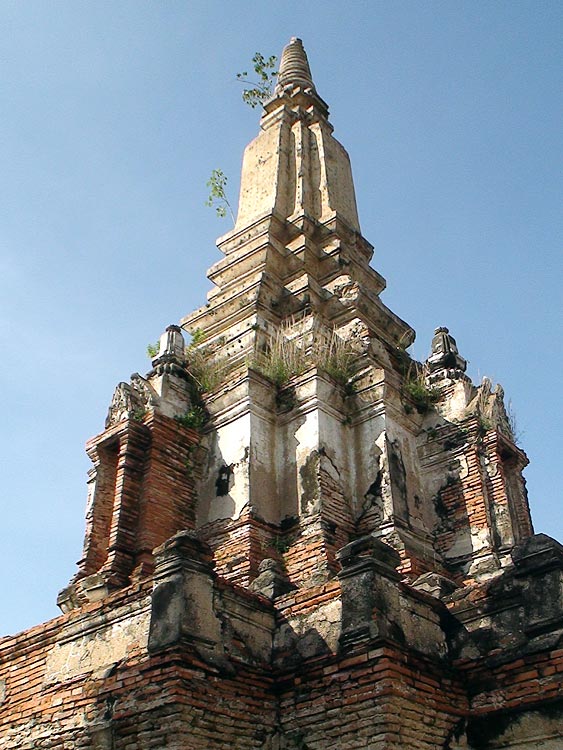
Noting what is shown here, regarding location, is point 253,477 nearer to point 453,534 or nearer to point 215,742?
point 453,534

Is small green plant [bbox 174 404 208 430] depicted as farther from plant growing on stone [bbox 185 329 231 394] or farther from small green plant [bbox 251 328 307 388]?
small green plant [bbox 251 328 307 388]

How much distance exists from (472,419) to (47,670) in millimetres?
5632

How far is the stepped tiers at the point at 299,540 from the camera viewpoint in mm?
6367

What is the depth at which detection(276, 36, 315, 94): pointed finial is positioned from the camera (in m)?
16.5

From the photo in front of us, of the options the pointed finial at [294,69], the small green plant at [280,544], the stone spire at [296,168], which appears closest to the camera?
the small green plant at [280,544]

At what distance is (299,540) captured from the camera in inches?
348

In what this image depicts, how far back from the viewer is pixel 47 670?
7457 millimetres

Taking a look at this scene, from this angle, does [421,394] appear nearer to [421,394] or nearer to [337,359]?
[421,394]

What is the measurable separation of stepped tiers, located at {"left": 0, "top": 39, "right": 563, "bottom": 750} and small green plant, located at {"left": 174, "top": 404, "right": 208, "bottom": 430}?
0.09 feet

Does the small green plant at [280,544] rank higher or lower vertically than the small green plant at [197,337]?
lower

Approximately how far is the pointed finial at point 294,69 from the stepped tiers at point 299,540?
130cm

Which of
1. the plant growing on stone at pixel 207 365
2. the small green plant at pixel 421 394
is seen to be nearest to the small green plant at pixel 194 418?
the plant growing on stone at pixel 207 365

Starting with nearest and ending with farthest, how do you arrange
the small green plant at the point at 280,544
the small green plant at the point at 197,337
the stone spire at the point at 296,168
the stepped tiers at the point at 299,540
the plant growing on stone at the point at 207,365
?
the stepped tiers at the point at 299,540
the small green plant at the point at 280,544
the plant growing on stone at the point at 207,365
the small green plant at the point at 197,337
the stone spire at the point at 296,168

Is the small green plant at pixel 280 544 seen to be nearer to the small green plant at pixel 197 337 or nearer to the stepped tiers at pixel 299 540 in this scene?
the stepped tiers at pixel 299 540
